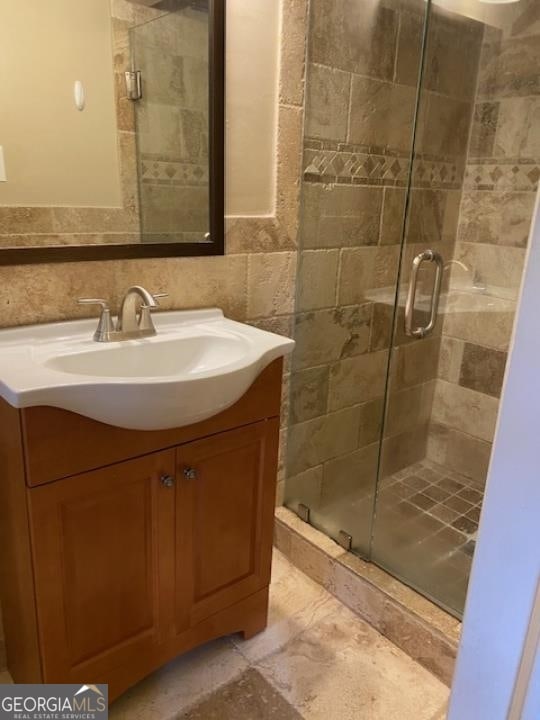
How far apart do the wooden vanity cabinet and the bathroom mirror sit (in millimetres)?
516

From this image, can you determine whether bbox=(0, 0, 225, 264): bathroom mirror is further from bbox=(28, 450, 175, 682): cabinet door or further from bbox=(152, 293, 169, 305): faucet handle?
bbox=(28, 450, 175, 682): cabinet door

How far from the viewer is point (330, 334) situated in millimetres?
2045

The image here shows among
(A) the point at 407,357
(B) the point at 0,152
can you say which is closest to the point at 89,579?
(B) the point at 0,152

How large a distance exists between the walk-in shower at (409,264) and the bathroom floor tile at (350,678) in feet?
0.80

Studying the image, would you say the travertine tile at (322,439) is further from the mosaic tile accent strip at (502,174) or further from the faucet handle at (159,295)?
the mosaic tile accent strip at (502,174)

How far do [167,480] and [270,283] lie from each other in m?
0.83

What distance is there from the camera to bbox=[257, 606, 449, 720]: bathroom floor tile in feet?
4.61

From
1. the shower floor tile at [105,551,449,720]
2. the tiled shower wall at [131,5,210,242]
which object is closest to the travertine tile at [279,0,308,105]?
the tiled shower wall at [131,5,210,242]

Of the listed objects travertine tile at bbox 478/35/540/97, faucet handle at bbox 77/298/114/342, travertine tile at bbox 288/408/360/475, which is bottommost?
travertine tile at bbox 288/408/360/475

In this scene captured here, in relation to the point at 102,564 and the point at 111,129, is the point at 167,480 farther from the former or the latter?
the point at 111,129

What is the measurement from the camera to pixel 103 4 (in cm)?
131

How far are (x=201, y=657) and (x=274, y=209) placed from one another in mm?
1402

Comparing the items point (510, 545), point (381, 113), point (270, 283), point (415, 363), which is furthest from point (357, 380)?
point (510, 545)

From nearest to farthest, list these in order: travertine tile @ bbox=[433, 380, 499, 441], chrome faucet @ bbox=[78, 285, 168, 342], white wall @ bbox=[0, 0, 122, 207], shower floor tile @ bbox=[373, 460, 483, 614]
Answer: white wall @ bbox=[0, 0, 122, 207], chrome faucet @ bbox=[78, 285, 168, 342], shower floor tile @ bbox=[373, 460, 483, 614], travertine tile @ bbox=[433, 380, 499, 441]
